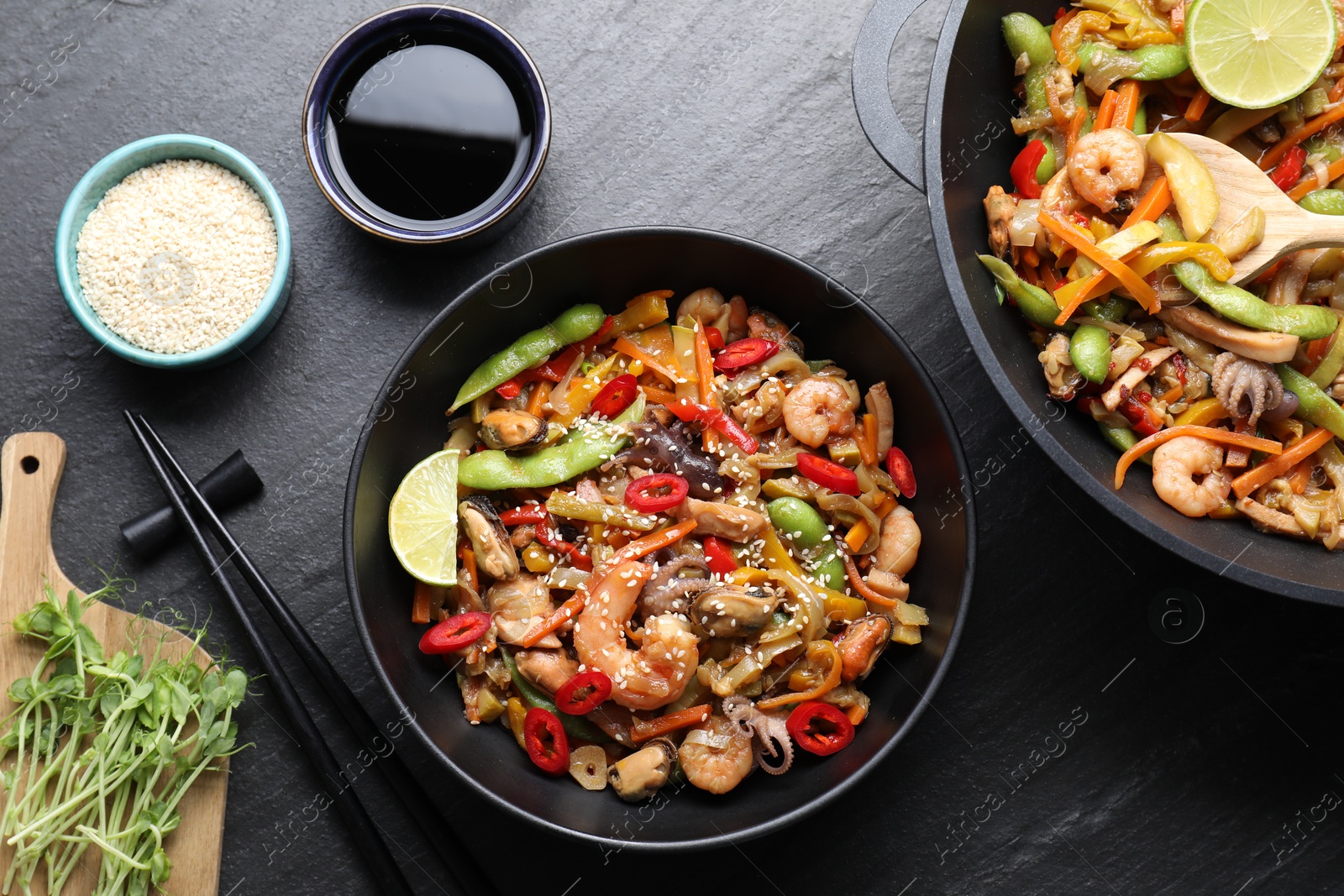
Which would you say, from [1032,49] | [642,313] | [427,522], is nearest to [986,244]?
[1032,49]

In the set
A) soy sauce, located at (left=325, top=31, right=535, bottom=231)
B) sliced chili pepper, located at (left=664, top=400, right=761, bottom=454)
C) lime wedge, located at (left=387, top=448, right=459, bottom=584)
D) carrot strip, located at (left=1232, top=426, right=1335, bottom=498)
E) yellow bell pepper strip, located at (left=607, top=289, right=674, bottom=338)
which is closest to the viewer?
carrot strip, located at (left=1232, top=426, right=1335, bottom=498)

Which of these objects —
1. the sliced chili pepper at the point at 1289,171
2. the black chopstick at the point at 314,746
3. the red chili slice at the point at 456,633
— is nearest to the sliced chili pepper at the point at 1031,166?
the sliced chili pepper at the point at 1289,171

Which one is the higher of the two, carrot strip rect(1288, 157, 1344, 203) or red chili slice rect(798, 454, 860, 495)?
carrot strip rect(1288, 157, 1344, 203)

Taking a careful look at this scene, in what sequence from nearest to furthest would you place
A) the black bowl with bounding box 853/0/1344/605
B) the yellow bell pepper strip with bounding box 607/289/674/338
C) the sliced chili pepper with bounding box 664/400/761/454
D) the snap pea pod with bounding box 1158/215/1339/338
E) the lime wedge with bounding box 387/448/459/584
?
the black bowl with bounding box 853/0/1344/605, the snap pea pod with bounding box 1158/215/1339/338, the lime wedge with bounding box 387/448/459/584, the sliced chili pepper with bounding box 664/400/761/454, the yellow bell pepper strip with bounding box 607/289/674/338

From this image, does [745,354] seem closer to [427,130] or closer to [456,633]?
[456,633]

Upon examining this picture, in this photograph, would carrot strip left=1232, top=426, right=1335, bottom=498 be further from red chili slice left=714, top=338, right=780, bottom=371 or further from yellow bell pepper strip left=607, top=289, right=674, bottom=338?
yellow bell pepper strip left=607, top=289, right=674, bottom=338

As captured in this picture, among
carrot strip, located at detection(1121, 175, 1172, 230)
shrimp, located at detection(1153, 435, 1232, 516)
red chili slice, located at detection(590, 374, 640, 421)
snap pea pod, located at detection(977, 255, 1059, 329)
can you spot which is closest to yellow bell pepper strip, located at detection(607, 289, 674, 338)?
red chili slice, located at detection(590, 374, 640, 421)
